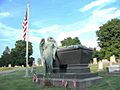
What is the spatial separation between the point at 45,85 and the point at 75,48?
265 centimetres

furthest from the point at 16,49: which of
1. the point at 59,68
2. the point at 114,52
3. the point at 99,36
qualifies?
the point at 59,68

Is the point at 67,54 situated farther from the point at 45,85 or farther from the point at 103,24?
the point at 103,24

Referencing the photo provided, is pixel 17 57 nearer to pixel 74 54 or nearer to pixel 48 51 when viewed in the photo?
pixel 48 51

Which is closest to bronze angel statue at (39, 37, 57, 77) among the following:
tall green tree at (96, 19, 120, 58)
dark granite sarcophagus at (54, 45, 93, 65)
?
dark granite sarcophagus at (54, 45, 93, 65)

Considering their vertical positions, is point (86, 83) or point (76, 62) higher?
point (76, 62)

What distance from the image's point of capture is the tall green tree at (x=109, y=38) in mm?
56347

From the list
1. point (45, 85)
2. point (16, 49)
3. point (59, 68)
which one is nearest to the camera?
point (45, 85)

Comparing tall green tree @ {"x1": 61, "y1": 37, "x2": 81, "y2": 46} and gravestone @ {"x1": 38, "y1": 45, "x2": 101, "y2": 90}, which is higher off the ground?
tall green tree @ {"x1": 61, "y1": 37, "x2": 81, "y2": 46}

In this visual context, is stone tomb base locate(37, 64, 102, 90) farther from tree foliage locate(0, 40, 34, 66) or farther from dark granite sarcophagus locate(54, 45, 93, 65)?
tree foliage locate(0, 40, 34, 66)

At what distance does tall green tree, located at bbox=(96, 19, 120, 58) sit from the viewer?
56.3 metres

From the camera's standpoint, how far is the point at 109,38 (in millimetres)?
59156

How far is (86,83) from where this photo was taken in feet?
39.3

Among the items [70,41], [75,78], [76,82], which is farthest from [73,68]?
[70,41]

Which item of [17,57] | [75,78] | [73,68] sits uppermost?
A: [17,57]
